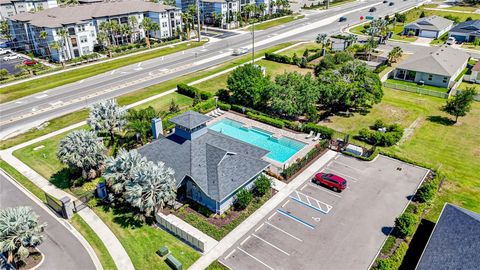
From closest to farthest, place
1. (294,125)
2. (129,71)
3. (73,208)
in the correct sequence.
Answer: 1. (73,208)
2. (294,125)
3. (129,71)

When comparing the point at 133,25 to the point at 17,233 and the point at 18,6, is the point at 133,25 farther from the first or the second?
the point at 17,233

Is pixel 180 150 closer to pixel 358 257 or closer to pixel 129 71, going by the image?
pixel 358 257

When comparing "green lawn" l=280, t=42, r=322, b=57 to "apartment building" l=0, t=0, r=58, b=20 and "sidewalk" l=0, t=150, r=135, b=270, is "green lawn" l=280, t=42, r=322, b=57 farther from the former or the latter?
"apartment building" l=0, t=0, r=58, b=20

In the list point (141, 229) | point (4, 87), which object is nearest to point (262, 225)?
point (141, 229)

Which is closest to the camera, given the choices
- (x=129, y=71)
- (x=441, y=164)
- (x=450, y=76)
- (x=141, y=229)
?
(x=141, y=229)

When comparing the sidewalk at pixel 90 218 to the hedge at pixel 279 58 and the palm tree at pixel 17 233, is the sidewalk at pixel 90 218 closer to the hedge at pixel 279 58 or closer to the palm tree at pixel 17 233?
the palm tree at pixel 17 233

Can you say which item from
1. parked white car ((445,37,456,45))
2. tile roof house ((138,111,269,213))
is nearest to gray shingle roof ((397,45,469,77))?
parked white car ((445,37,456,45))

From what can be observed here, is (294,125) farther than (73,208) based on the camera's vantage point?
Yes
